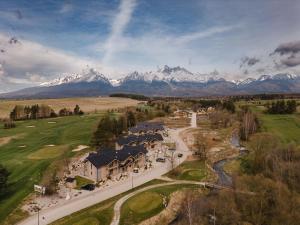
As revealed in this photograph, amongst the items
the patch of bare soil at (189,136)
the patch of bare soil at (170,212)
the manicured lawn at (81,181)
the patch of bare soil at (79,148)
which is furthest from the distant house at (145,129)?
the patch of bare soil at (170,212)

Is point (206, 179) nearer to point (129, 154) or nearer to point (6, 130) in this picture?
point (129, 154)

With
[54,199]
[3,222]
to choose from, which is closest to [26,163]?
[54,199]

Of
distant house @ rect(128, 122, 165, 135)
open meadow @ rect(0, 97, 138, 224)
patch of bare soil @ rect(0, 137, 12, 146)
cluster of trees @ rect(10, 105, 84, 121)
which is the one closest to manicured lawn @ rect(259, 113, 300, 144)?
distant house @ rect(128, 122, 165, 135)

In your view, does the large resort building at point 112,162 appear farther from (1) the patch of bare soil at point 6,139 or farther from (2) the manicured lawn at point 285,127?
(2) the manicured lawn at point 285,127

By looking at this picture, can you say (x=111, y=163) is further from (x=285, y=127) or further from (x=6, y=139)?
Answer: (x=285, y=127)

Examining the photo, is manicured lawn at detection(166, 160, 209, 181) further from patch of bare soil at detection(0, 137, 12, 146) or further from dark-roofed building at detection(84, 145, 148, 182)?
patch of bare soil at detection(0, 137, 12, 146)

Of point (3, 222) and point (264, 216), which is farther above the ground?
point (264, 216)
